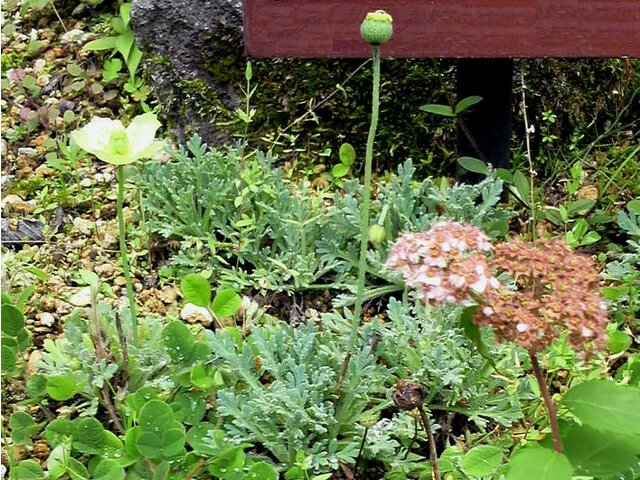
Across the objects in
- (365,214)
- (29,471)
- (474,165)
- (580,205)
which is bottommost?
(29,471)

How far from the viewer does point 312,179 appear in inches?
109

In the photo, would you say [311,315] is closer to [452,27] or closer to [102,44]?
[452,27]

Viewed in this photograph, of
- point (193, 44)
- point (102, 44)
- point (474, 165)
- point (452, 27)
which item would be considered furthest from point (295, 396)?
point (102, 44)

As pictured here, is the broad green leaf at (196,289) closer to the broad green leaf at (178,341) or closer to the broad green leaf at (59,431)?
the broad green leaf at (178,341)

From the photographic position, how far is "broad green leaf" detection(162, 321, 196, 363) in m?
1.82

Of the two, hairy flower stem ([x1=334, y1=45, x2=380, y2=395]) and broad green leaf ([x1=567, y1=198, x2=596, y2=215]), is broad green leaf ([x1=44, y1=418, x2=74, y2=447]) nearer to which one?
hairy flower stem ([x1=334, y1=45, x2=380, y2=395])

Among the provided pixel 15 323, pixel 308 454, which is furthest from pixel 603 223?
pixel 15 323

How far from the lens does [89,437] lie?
5.78ft

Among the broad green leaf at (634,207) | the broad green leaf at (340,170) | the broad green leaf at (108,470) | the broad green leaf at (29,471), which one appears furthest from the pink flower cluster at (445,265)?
the broad green leaf at (340,170)

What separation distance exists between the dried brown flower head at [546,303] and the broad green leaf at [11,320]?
0.93m

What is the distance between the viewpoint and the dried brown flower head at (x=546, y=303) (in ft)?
4.45

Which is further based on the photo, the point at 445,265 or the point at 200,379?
the point at 200,379

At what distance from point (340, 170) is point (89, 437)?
1.17m

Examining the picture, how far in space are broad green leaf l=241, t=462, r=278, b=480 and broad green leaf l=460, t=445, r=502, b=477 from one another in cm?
32
